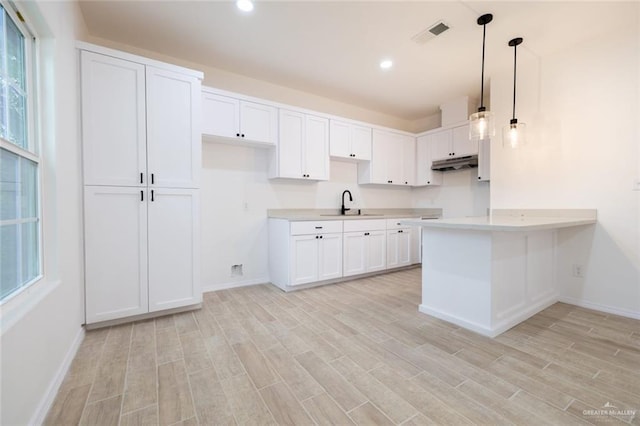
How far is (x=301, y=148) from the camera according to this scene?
3.75 m

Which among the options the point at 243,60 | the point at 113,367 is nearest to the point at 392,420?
the point at 113,367

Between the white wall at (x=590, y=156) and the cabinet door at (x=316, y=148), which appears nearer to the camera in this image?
the white wall at (x=590, y=156)

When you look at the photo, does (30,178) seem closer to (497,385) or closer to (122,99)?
(122,99)

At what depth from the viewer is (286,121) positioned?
3615 mm

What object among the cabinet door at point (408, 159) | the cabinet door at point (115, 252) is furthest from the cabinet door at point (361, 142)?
the cabinet door at point (115, 252)

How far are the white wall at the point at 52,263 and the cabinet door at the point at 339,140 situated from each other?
9.33 ft

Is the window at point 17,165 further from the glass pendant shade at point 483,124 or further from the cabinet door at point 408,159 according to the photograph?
the cabinet door at point 408,159

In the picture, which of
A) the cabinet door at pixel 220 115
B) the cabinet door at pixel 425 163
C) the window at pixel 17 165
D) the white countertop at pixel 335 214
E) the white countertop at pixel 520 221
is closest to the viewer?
the window at pixel 17 165

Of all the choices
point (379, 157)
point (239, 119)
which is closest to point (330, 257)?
point (379, 157)

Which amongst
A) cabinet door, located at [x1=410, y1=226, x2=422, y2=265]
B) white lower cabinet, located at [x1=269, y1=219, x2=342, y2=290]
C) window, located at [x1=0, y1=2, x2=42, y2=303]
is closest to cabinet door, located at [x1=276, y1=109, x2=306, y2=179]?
white lower cabinet, located at [x1=269, y1=219, x2=342, y2=290]

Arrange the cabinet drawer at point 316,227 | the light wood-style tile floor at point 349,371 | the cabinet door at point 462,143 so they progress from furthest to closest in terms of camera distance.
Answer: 1. the cabinet door at point 462,143
2. the cabinet drawer at point 316,227
3. the light wood-style tile floor at point 349,371

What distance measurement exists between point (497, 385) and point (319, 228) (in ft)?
7.78

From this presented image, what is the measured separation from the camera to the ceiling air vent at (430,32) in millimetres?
2597

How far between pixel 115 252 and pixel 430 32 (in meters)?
3.60
